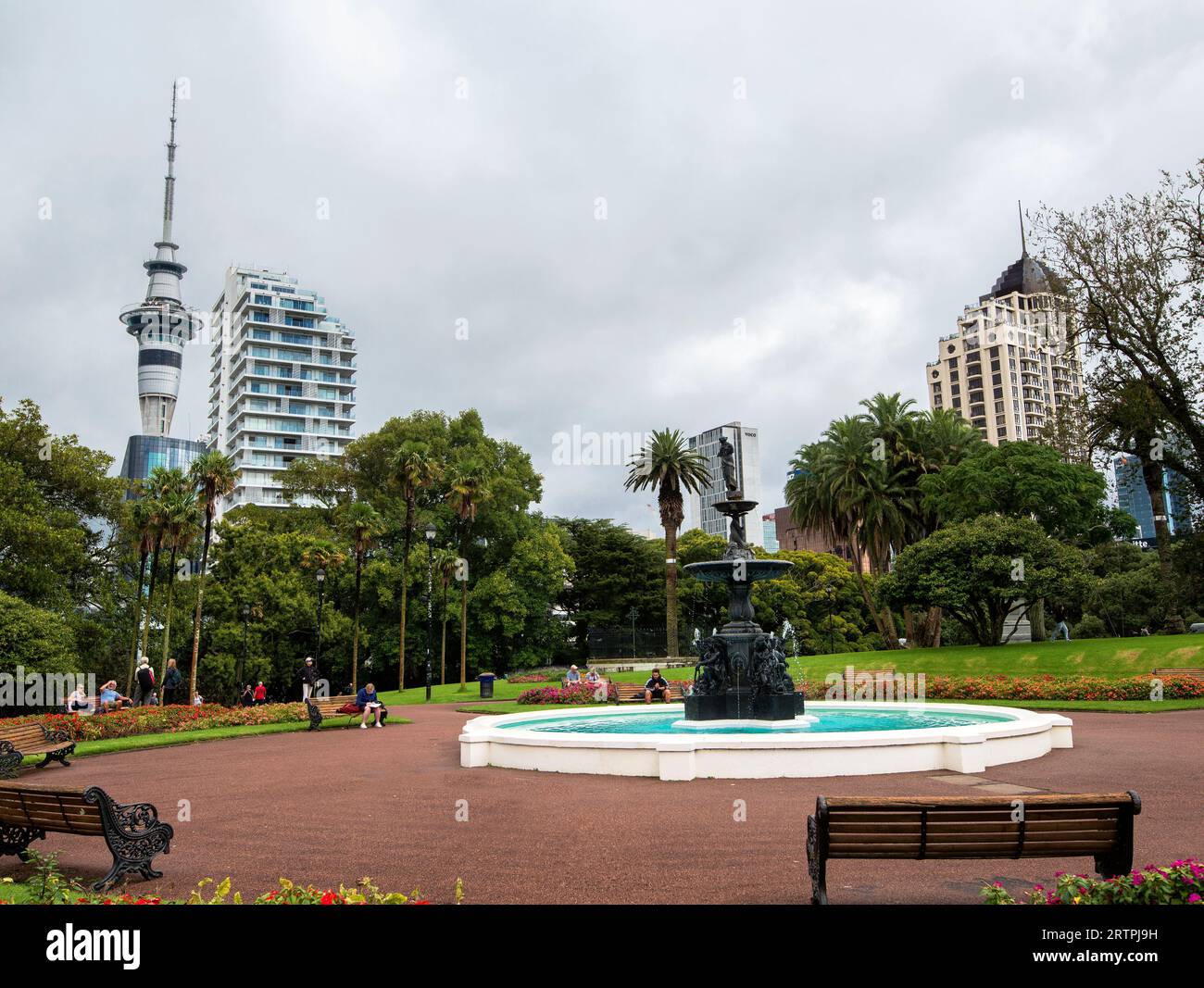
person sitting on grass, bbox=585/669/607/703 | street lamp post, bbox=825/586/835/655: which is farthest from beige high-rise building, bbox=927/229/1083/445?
person sitting on grass, bbox=585/669/607/703

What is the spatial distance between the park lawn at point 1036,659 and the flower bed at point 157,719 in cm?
1893

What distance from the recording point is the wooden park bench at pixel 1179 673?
25.7 metres

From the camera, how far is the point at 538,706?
30.5 metres

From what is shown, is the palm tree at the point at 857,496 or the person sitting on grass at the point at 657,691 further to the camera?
the palm tree at the point at 857,496

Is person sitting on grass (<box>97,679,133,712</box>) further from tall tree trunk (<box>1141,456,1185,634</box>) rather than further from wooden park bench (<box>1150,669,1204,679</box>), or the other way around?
tall tree trunk (<box>1141,456,1185,634</box>)

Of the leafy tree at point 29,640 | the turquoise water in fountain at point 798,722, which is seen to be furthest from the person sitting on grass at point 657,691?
the leafy tree at point 29,640

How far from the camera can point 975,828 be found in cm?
625

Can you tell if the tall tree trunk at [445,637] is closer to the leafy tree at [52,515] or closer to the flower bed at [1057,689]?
the leafy tree at [52,515]

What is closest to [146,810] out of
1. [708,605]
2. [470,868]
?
[470,868]

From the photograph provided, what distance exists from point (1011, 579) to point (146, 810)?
3628 cm

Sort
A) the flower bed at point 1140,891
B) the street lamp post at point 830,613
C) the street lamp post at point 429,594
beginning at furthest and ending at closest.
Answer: the street lamp post at point 830,613, the street lamp post at point 429,594, the flower bed at point 1140,891

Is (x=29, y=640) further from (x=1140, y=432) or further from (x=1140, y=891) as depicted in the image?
(x=1140, y=432)

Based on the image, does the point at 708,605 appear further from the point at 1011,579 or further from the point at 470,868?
the point at 470,868

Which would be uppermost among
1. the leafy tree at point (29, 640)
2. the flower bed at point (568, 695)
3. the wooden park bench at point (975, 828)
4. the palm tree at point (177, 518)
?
the palm tree at point (177, 518)
